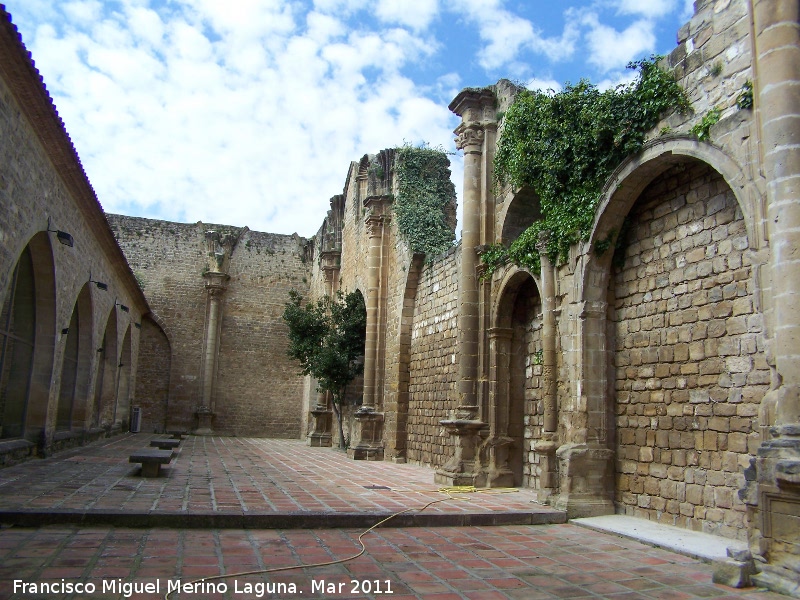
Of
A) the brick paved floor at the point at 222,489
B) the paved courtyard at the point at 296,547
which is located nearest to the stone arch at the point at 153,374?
the brick paved floor at the point at 222,489

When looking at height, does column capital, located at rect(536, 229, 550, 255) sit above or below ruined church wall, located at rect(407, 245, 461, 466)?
above

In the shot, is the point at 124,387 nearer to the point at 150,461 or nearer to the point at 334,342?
the point at 334,342

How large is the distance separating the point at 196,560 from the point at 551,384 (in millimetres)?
5375

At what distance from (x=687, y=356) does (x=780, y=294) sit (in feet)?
7.08

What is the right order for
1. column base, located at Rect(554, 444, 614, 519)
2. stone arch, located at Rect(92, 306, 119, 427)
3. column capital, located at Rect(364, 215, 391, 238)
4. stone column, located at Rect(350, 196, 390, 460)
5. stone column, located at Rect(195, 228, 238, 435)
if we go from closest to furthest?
1. column base, located at Rect(554, 444, 614, 519)
2. stone column, located at Rect(350, 196, 390, 460)
3. column capital, located at Rect(364, 215, 391, 238)
4. stone arch, located at Rect(92, 306, 119, 427)
5. stone column, located at Rect(195, 228, 238, 435)

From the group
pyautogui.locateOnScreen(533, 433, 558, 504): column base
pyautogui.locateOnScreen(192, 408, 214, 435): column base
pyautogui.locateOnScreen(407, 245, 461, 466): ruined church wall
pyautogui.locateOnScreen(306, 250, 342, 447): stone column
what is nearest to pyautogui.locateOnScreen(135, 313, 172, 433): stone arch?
pyautogui.locateOnScreen(192, 408, 214, 435): column base

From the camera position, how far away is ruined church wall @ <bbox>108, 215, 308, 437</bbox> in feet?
86.6

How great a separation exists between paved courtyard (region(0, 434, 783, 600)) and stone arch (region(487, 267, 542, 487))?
4.60 feet

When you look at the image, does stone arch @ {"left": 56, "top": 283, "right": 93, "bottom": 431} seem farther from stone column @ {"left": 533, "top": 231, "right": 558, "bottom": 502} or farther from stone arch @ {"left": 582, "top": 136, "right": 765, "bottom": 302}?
stone arch @ {"left": 582, "top": 136, "right": 765, "bottom": 302}

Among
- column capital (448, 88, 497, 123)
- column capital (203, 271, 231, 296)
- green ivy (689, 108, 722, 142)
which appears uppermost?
column capital (448, 88, 497, 123)

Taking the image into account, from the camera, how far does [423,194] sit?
53.6 ft

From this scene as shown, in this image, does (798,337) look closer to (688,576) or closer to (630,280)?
(688,576)

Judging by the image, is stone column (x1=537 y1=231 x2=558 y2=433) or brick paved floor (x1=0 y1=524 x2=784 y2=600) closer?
brick paved floor (x1=0 y1=524 x2=784 y2=600)

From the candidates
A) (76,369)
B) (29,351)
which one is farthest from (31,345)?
(76,369)
